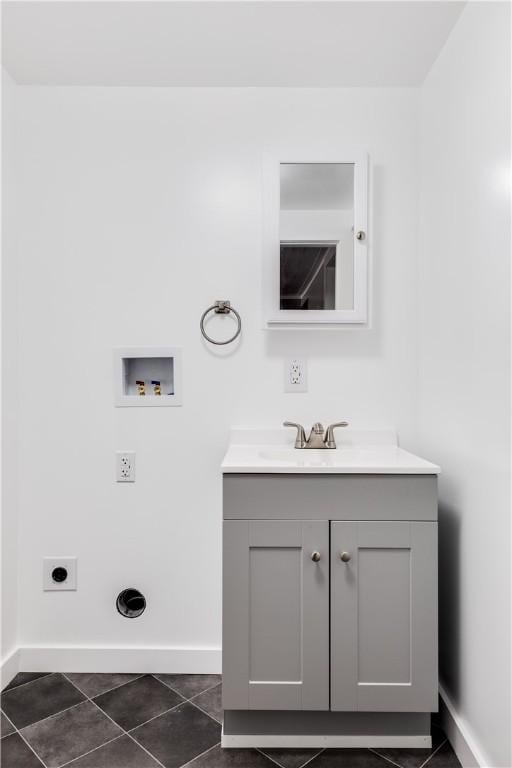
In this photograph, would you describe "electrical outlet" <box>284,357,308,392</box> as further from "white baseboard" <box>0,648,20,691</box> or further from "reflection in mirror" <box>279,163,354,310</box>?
"white baseboard" <box>0,648,20,691</box>

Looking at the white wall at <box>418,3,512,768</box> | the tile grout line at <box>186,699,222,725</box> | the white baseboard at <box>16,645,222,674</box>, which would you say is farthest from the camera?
the white baseboard at <box>16,645,222,674</box>

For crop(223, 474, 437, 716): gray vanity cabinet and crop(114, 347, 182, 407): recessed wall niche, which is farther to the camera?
crop(114, 347, 182, 407): recessed wall niche

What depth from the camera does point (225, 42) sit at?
5.20ft

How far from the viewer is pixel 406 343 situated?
1.84 metres

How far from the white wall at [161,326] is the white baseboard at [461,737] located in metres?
0.81

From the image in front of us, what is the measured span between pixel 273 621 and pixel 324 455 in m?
0.55

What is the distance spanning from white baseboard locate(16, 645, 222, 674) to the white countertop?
0.79m

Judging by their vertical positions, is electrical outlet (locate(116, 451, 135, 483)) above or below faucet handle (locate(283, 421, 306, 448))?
below

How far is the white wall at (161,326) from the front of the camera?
1.84m

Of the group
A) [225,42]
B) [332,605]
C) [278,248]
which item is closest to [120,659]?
[332,605]

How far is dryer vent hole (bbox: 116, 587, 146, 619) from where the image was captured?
1.84 metres

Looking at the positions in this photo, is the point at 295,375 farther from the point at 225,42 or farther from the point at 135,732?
the point at 135,732

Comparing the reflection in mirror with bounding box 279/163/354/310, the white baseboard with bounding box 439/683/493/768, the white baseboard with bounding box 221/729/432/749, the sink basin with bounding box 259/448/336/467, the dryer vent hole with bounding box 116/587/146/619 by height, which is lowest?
the white baseboard with bounding box 221/729/432/749

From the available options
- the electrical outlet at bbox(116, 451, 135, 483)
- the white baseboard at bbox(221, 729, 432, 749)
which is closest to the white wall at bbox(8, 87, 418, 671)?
the electrical outlet at bbox(116, 451, 135, 483)
